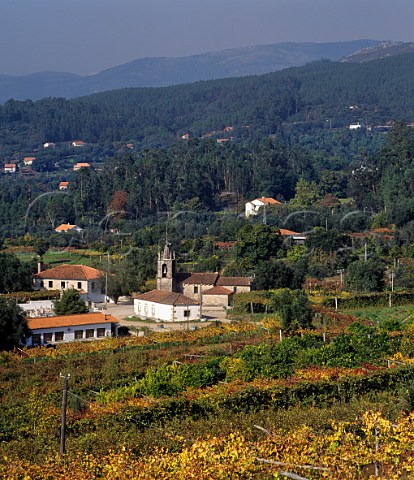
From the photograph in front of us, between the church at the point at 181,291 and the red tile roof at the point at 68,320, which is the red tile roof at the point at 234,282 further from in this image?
the red tile roof at the point at 68,320

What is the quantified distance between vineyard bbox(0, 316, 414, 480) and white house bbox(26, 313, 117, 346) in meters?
1.89

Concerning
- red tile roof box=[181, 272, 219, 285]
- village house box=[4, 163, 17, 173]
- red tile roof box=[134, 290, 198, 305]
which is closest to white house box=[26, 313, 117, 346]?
red tile roof box=[134, 290, 198, 305]

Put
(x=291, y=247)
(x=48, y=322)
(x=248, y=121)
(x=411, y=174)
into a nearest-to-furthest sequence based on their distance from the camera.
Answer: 1. (x=48, y=322)
2. (x=291, y=247)
3. (x=411, y=174)
4. (x=248, y=121)

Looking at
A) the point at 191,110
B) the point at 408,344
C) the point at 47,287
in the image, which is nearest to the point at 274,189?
the point at 47,287

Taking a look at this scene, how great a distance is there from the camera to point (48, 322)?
30.4 m

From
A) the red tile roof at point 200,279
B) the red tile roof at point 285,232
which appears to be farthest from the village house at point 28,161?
the red tile roof at point 200,279

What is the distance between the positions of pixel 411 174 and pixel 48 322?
45382 mm

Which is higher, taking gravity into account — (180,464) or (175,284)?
(180,464)

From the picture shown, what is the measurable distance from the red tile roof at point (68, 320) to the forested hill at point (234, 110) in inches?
4388

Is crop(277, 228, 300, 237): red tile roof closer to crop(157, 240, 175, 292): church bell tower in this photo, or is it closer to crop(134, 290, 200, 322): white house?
crop(157, 240, 175, 292): church bell tower

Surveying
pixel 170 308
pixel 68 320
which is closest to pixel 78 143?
pixel 170 308

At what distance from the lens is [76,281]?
4119cm

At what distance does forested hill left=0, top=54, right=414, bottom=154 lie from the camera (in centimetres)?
15325

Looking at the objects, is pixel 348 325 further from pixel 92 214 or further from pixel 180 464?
pixel 92 214
